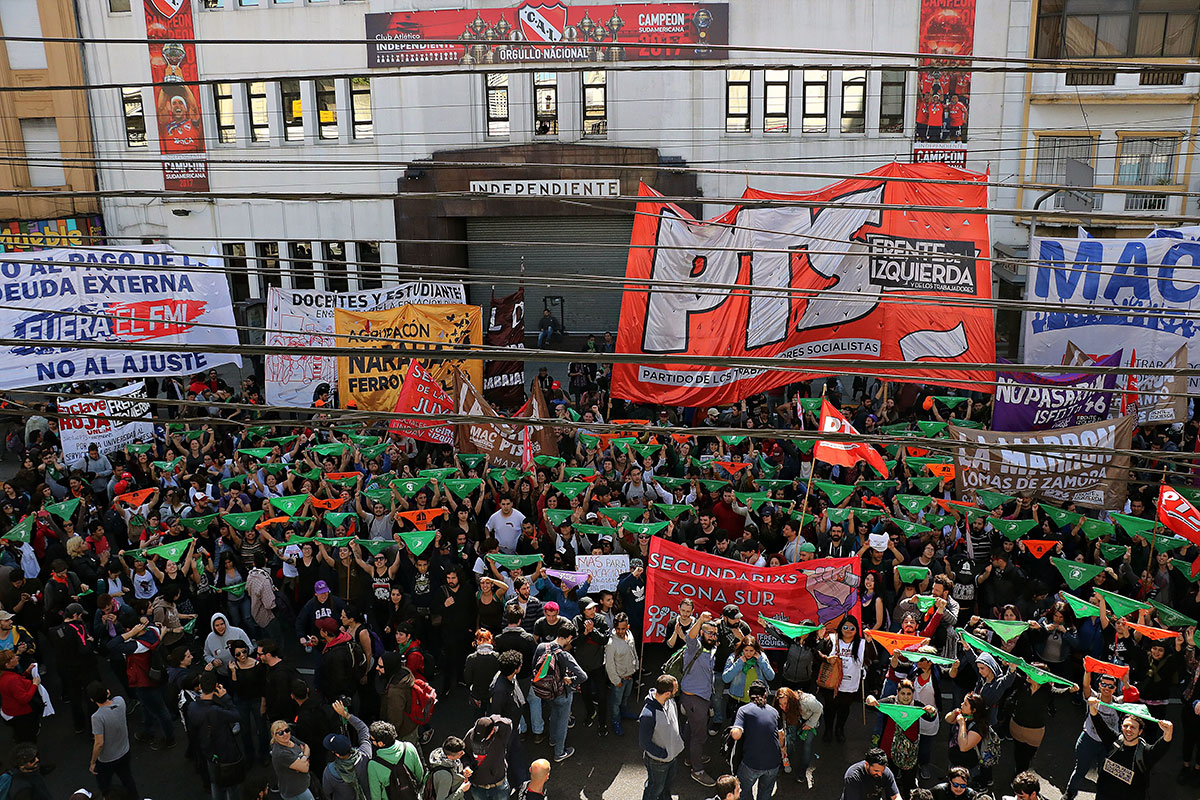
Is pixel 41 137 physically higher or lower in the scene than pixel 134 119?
lower

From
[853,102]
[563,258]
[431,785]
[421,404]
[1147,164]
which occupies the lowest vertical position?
[431,785]

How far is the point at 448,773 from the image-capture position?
6.98 meters

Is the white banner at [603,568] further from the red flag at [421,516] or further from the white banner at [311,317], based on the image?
the white banner at [311,317]

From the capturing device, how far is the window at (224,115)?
26.6 meters

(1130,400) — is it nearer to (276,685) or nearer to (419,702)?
(419,702)

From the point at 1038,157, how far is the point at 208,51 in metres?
21.9

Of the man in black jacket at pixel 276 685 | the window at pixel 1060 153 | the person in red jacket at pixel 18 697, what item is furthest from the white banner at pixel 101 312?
the window at pixel 1060 153

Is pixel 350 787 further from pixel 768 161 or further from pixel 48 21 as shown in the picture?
pixel 48 21

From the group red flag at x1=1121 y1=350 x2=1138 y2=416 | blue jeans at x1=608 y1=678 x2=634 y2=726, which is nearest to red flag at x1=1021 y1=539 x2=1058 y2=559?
red flag at x1=1121 y1=350 x2=1138 y2=416

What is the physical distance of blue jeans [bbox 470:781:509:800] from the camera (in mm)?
7555

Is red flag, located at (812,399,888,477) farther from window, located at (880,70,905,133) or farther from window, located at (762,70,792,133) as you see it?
window, located at (880,70,905,133)

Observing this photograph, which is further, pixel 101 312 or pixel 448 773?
pixel 101 312

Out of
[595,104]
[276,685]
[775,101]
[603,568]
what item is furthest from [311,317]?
[775,101]

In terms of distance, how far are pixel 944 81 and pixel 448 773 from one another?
69.7 feet
